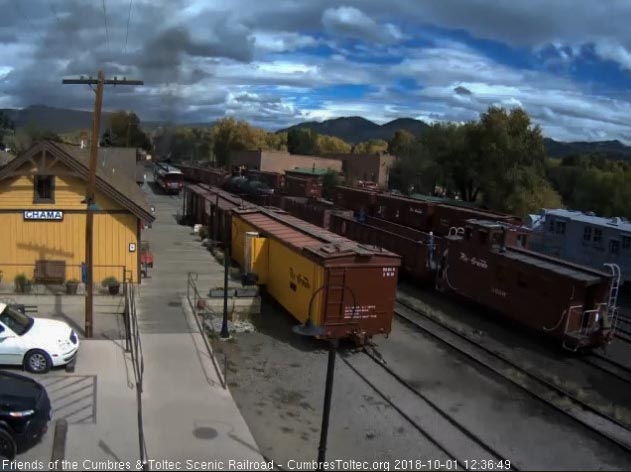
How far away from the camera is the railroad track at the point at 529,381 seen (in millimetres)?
13469

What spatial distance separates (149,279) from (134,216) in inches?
128

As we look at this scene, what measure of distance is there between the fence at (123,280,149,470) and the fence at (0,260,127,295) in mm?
1060

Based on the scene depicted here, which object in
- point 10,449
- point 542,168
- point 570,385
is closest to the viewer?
point 10,449

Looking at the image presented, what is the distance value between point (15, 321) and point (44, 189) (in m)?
8.99

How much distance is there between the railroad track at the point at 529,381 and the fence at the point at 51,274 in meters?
11.1

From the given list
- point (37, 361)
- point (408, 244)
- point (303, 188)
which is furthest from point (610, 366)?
point (303, 188)

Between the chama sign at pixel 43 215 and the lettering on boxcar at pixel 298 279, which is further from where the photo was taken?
the chama sign at pixel 43 215

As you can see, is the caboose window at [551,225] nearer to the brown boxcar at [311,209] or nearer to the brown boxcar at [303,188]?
the brown boxcar at [311,209]

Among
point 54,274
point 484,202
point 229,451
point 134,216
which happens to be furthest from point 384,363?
point 484,202

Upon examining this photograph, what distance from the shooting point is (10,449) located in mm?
10320

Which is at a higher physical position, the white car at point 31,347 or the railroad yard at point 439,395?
the white car at point 31,347

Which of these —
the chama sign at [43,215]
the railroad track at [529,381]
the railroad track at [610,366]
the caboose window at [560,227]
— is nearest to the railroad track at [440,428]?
the railroad track at [529,381]

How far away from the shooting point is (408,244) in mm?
28516

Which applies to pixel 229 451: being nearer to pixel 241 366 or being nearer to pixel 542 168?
pixel 241 366
